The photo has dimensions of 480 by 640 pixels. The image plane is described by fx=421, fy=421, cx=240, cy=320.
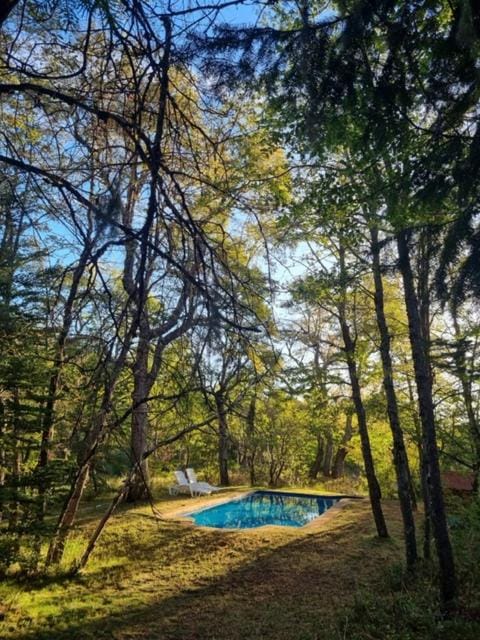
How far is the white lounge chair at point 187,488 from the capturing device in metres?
12.1

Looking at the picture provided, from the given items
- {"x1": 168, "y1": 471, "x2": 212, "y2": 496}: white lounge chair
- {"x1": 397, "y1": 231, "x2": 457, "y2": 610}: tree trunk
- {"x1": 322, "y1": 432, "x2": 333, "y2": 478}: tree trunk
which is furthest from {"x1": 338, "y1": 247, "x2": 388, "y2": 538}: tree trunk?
{"x1": 322, "y1": 432, "x2": 333, "y2": 478}: tree trunk

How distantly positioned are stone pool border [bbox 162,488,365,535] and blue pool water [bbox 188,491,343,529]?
0.35ft

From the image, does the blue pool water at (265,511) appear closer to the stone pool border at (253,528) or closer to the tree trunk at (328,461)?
the stone pool border at (253,528)

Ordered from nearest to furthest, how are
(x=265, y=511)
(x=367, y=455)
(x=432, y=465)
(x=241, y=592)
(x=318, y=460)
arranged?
(x=432, y=465)
(x=241, y=592)
(x=367, y=455)
(x=265, y=511)
(x=318, y=460)

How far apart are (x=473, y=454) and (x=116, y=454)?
5536mm

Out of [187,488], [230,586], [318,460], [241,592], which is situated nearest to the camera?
[241,592]

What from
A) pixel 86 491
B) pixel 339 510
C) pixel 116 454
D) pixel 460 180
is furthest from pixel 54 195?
pixel 86 491

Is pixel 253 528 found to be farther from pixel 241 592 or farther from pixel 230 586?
pixel 241 592

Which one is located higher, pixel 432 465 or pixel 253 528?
pixel 432 465

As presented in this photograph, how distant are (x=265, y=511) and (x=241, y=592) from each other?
6571mm

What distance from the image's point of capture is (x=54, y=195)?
2389mm

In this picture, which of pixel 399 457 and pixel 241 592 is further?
pixel 399 457

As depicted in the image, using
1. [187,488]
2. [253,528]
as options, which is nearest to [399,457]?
[253,528]

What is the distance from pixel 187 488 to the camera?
40.8 feet
